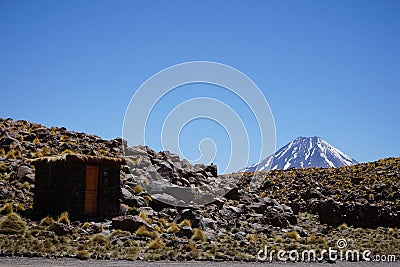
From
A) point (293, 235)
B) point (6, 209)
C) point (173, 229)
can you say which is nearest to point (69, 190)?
point (6, 209)

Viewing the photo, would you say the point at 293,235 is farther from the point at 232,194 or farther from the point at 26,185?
the point at 26,185

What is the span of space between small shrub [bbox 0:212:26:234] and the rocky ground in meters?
0.03

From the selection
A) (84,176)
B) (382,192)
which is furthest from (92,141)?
(382,192)

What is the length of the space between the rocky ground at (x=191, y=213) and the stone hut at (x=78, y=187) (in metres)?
0.83

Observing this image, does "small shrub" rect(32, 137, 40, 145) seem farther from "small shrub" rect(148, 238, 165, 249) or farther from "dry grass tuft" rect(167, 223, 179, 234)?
"small shrub" rect(148, 238, 165, 249)

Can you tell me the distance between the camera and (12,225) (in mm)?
18969

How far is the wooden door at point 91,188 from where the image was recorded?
879 inches

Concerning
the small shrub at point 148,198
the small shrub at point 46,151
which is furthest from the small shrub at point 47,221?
the small shrub at point 46,151

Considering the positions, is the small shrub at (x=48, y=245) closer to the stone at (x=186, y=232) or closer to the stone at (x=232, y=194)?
the stone at (x=186, y=232)

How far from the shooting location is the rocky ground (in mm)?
18359

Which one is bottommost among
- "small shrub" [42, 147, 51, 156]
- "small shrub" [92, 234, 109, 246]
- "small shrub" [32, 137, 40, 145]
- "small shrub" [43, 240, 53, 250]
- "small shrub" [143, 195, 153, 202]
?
"small shrub" [43, 240, 53, 250]

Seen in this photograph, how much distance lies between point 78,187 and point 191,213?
16.4 feet

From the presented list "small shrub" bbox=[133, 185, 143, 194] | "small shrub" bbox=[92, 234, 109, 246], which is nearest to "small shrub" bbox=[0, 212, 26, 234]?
"small shrub" bbox=[92, 234, 109, 246]

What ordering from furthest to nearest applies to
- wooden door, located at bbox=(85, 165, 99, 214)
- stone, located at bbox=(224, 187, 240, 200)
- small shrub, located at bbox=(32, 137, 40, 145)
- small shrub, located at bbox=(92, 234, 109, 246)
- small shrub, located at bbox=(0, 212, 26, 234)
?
small shrub, located at bbox=(32, 137, 40, 145) < stone, located at bbox=(224, 187, 240, 200) < wooden door, located at bbox=(85, 165, 99, 214) < small shrub, located at bbox=(0, 212, 26, 234) < small shrub, located at bbox=(92, 234, 109, 246)
